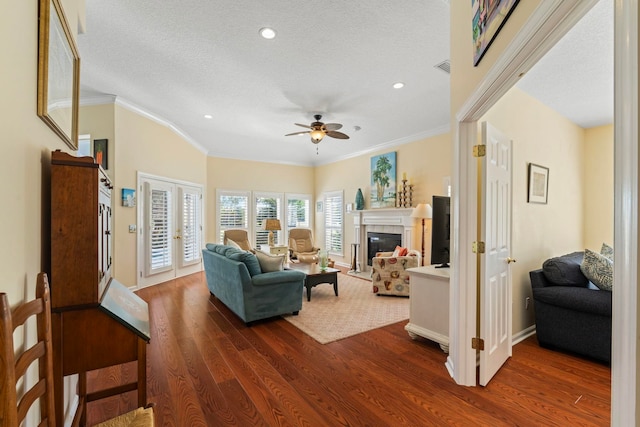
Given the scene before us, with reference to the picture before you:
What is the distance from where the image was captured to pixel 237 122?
18.8 ft

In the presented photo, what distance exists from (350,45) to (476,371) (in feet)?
11.1

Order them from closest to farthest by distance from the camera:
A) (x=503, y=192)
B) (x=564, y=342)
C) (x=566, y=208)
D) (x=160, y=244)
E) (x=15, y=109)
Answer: (x=15, y=109)
(x=503, y=192)
(x=564, y=342)
(x=566, y=208)
(x=160, y=244)

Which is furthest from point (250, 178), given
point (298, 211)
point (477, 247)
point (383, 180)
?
point (477, 247)

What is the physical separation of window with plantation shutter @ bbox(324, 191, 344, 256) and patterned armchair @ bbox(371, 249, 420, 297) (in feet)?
10.1

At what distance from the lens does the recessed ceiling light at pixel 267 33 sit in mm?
2871

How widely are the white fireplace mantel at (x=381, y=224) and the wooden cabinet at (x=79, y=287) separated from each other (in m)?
5.07


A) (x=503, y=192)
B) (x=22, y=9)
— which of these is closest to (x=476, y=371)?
(x=503, y=192)

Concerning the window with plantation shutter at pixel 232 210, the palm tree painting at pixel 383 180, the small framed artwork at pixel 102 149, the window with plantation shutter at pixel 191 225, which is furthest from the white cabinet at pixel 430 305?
the window with plantation shutter at pixel 232 210

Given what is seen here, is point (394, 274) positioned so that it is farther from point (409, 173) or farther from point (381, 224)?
point (409, 173)

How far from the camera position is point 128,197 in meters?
4.73

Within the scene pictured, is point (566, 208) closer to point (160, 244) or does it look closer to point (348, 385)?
point (348, 385)

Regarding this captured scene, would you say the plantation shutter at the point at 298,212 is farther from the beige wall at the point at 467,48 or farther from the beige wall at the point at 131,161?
the beige wall at the point at 467,48

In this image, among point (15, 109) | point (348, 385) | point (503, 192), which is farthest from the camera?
point (503, 192)

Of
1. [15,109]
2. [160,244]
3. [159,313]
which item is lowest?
[159,313]
